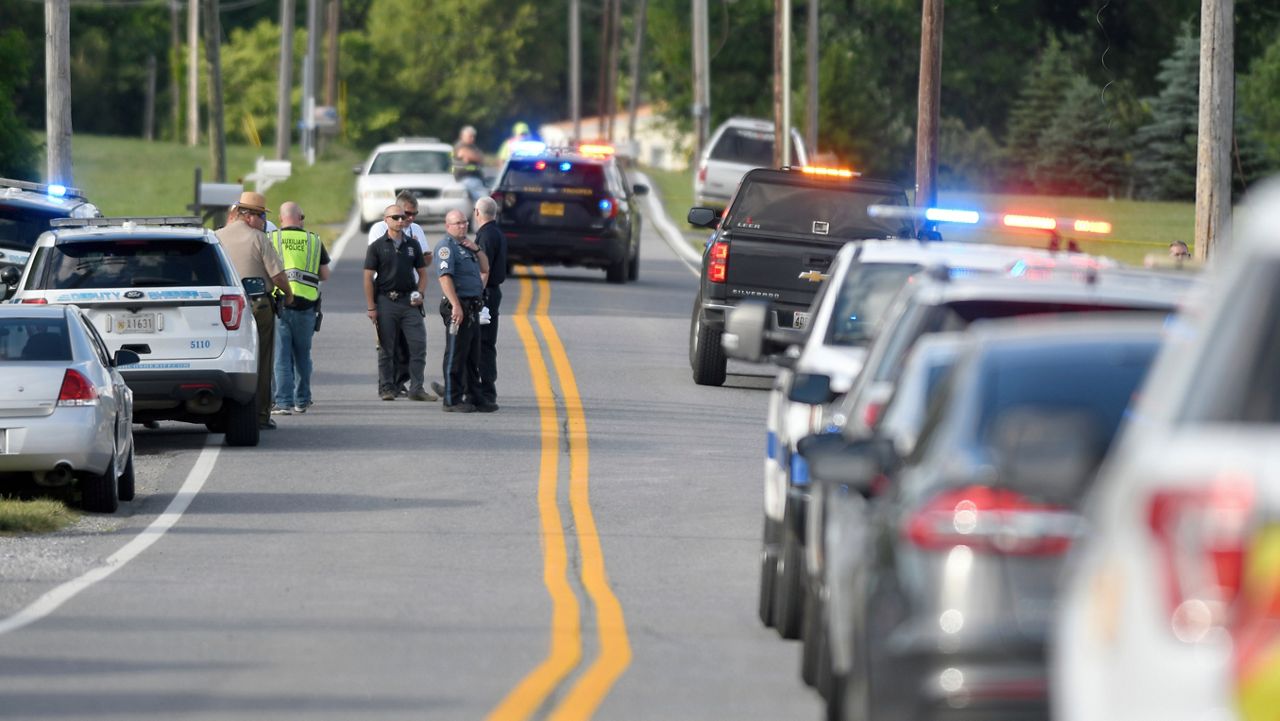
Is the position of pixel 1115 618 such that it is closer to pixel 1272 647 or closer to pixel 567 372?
pixel 1272 647

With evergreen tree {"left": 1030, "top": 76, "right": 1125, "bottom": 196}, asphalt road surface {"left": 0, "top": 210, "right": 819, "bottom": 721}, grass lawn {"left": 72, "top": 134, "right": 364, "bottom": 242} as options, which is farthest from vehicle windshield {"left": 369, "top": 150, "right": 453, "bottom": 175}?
evergreen tree {"left": 1030, "top": 76, "right": 1125, "bottom": 196}

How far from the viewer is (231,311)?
19.3m

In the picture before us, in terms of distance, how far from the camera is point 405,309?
22328mm

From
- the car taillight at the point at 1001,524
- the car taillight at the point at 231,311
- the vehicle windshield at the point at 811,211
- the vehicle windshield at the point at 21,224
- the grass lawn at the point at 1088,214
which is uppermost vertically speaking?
the car taillight at the point at 1001,524

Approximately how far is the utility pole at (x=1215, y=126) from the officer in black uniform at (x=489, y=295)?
696cm

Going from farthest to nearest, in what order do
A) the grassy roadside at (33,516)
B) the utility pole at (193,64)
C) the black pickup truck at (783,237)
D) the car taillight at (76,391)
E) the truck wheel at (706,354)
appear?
the utility pole at (193,64) < the truck wheel at (706,354) < the black pickup truck at (783,237) < the car taillight at (76,391) < the grassy roadside at (33,516)

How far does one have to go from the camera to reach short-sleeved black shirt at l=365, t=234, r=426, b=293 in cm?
2217

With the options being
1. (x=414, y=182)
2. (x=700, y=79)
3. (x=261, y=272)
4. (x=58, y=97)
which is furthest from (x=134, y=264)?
(x=700, y=79)

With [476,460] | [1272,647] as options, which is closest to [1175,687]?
[1272,647]

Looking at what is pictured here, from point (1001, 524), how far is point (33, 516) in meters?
10.7

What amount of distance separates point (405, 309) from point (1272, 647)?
18.4 metres

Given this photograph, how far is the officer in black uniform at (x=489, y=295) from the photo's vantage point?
71.7 ft

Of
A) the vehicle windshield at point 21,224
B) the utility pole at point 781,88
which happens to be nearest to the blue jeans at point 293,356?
the vehicle windshield at point 21,224

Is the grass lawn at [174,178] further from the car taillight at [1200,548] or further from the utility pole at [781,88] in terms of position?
the car taillight at [1200,548]
